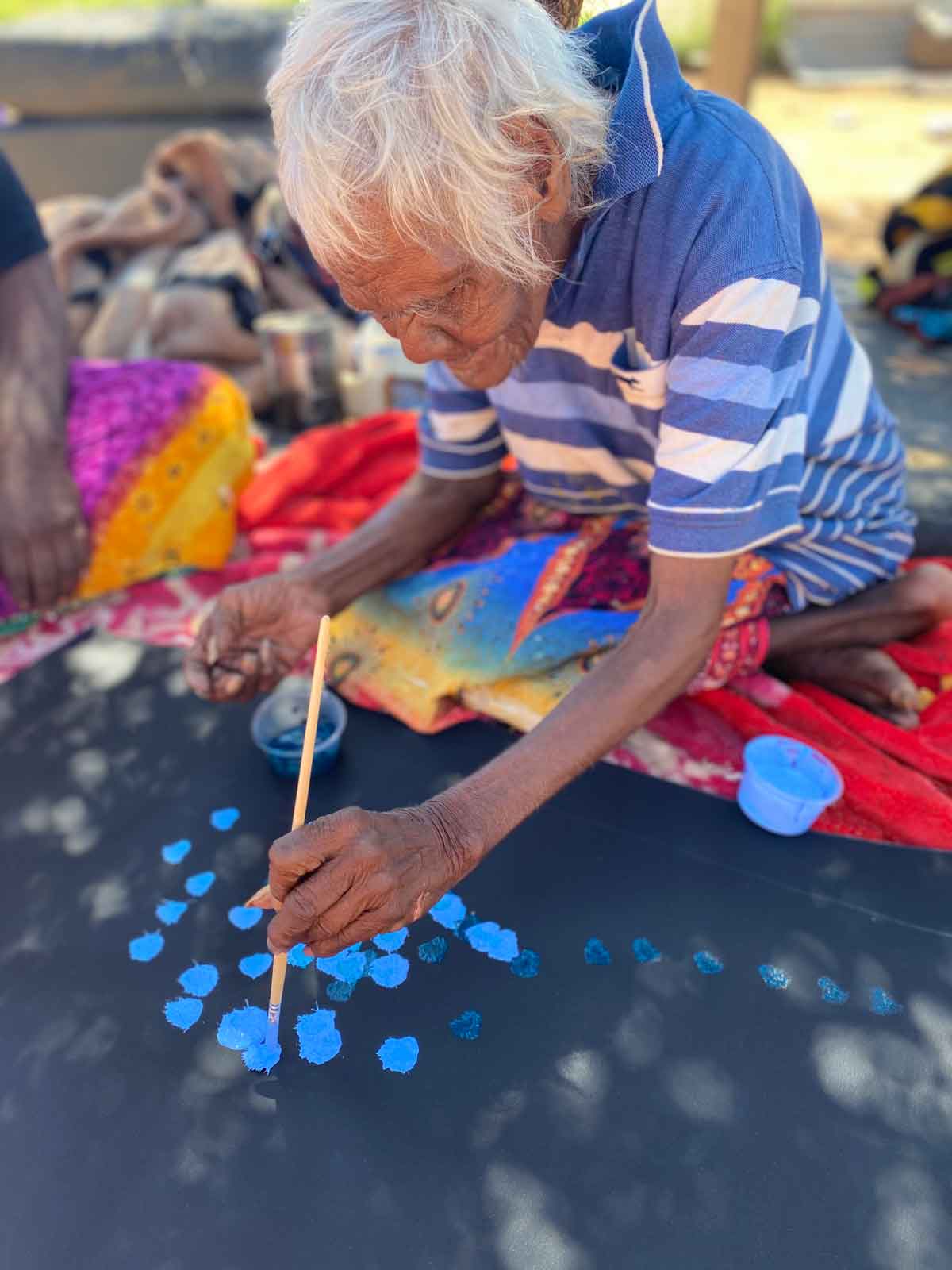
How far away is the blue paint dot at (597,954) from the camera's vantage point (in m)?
1.70

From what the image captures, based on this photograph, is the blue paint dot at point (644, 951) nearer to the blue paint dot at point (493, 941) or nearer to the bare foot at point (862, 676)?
the blue paint dot at point (493, 941)

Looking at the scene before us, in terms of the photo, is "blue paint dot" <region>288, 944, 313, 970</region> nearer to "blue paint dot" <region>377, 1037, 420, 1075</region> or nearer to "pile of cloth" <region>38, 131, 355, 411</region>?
"blue paint dot" <region>377, 1037, 420, 1075</region>

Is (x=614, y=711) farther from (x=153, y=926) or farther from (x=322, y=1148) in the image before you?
(x=153, y=926)

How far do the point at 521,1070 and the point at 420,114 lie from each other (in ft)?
4.68

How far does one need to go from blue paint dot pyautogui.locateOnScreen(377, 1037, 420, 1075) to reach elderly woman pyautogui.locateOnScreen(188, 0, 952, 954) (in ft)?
1.10

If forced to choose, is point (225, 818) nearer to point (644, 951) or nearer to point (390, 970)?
point (390, 970)

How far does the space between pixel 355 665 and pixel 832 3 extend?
12324 millimetres

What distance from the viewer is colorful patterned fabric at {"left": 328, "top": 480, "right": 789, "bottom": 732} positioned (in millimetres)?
2166

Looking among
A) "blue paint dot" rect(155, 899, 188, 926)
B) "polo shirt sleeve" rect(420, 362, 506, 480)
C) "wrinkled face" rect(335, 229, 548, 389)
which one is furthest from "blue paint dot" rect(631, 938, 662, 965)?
"polo shirt sleeve" rect(420, 362, 506, 480)

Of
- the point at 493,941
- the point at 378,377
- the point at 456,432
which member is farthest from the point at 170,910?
the point at 378,377

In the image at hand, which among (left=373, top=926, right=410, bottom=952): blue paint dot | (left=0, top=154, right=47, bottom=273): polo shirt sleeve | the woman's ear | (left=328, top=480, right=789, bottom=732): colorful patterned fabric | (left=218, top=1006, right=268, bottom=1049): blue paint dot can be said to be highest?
the woman's ear

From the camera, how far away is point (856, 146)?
8.06 meters

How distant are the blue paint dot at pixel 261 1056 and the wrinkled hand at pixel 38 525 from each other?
5.13 feet

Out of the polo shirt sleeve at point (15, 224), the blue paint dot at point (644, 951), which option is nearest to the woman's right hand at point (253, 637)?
the blue paint dot at point (644, 951)
